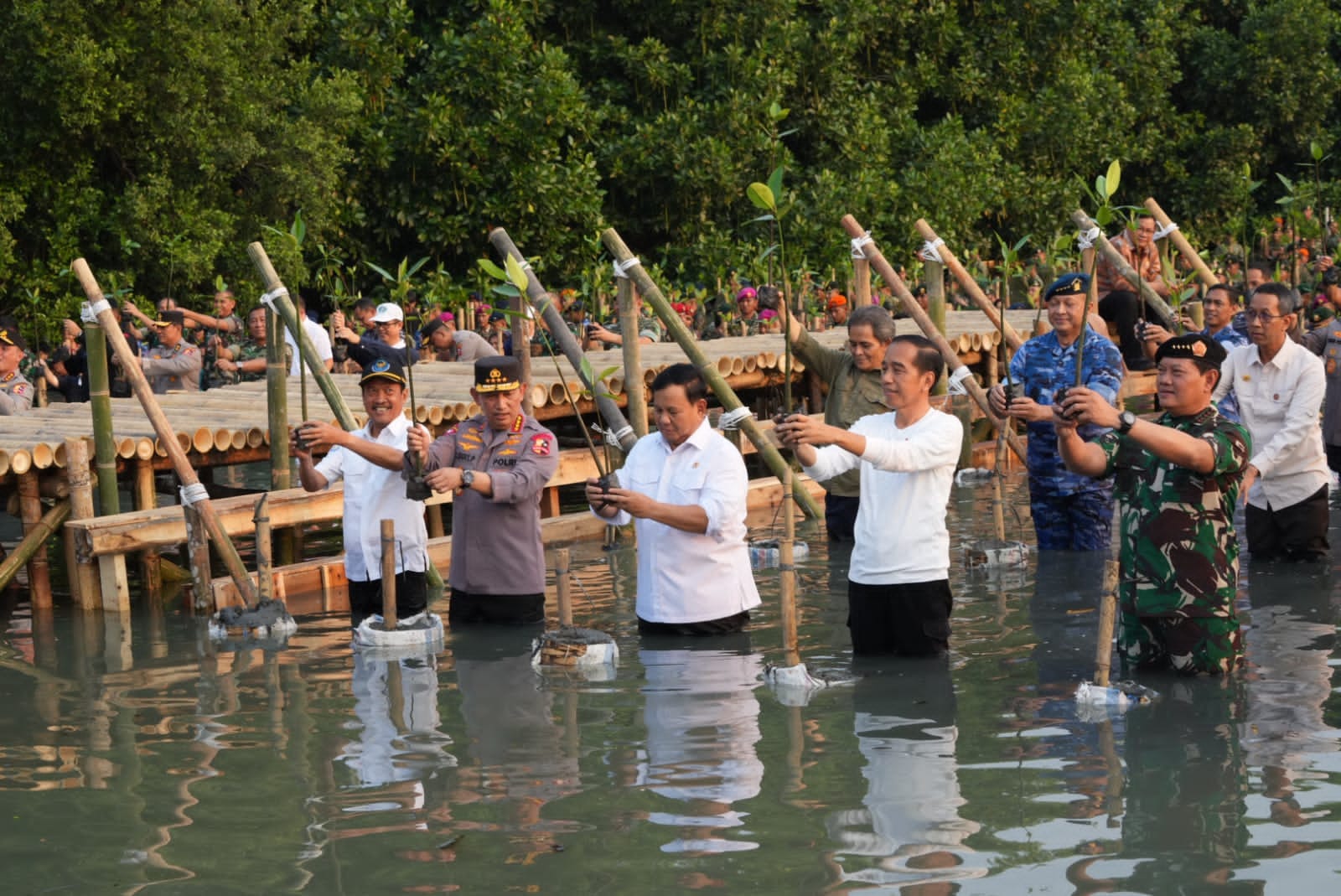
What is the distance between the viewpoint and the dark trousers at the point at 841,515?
430 inches

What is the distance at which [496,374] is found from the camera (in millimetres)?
8523

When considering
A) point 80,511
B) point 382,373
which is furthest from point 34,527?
point 382,373

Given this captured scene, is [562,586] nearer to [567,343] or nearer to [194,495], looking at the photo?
[194,495]

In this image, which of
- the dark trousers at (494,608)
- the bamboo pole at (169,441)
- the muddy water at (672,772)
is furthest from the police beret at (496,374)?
the bamboo pole at (169,441)

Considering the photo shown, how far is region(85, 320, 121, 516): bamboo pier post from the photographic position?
1009 centimetres

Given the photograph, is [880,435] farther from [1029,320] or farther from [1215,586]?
[1029,320]

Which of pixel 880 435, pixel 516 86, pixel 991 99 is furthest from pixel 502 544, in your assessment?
pixel 991 99

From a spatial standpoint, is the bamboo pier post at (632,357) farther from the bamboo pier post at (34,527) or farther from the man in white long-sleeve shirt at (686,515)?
the bamboo pier post at (34,527)

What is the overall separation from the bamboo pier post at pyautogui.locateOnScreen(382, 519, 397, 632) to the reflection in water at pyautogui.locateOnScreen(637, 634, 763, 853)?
1206 mm

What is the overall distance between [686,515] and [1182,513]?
1988 mm

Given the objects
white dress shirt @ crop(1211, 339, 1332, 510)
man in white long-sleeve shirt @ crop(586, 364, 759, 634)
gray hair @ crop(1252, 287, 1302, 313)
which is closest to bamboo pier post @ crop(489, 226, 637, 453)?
man in white long-sleeve shirt @ crop(586, 364, 759, 634)

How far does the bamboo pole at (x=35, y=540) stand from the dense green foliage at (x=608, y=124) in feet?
24.4

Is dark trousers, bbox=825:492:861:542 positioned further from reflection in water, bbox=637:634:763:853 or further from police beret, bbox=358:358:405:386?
police beret, bbox=358:358:405:386

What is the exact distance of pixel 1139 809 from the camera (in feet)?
19.6
